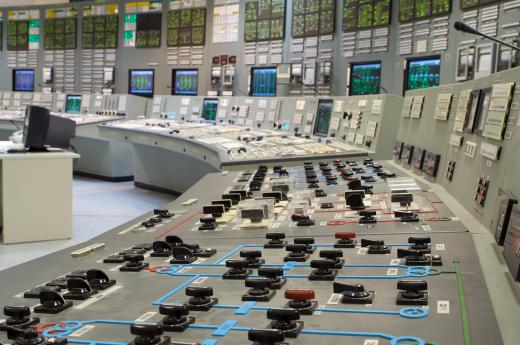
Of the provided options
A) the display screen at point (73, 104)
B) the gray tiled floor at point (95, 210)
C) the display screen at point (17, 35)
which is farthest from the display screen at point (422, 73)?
the display screen at point (17, 35)

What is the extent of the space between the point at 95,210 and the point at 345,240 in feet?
16.9

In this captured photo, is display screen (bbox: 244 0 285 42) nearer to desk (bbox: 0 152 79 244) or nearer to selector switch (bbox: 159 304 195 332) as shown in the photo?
desk (bbox: 0 152 79 244)

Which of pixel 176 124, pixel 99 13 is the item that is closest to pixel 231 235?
pixel 176 124

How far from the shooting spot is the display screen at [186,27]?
10.0m

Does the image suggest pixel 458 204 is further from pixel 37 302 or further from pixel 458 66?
pixel 458 66

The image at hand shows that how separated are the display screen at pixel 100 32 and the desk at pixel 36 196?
21.9ft

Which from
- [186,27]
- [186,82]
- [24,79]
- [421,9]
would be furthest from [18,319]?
[24,79]

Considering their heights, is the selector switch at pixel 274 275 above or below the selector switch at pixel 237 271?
above

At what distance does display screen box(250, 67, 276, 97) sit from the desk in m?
4.54

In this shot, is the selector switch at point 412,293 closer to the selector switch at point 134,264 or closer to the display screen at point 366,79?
the selector switch at point 134,264

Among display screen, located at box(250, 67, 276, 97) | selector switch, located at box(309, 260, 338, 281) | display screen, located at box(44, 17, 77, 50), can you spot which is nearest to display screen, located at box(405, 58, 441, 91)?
display screen, located at box(250, 67, 276, 97)

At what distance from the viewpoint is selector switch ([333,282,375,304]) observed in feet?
3.56

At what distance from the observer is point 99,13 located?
1128 cm

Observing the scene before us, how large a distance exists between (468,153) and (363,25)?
5828 mm
